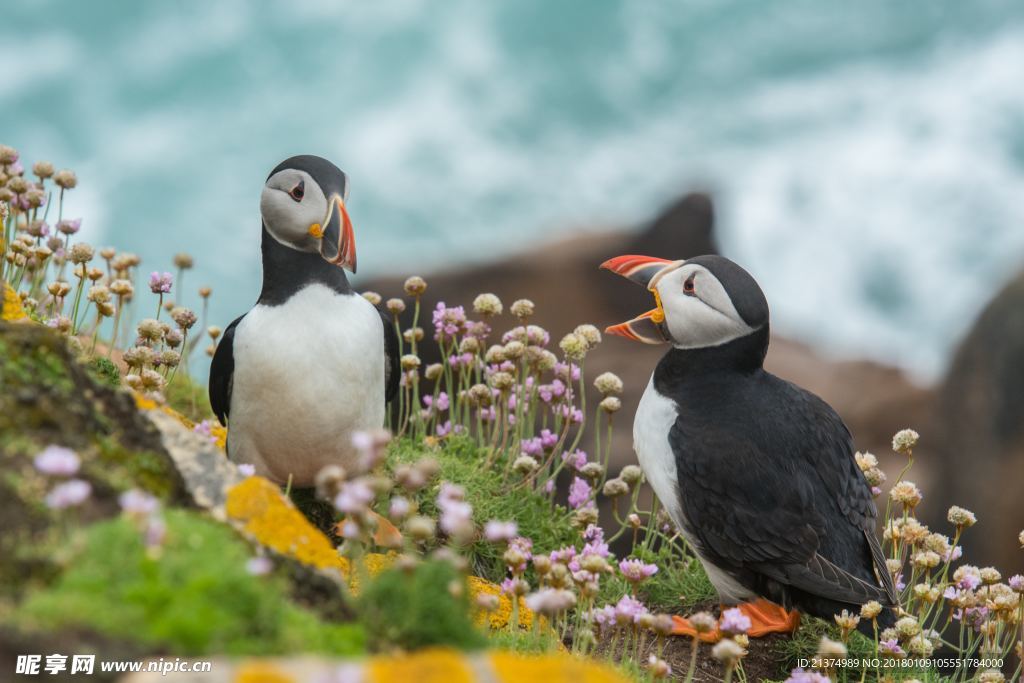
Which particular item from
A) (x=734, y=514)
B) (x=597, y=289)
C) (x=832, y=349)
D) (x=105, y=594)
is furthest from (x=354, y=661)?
(x=832, y=349)

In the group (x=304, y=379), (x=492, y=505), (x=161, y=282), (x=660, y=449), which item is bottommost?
(x=492, y=505)

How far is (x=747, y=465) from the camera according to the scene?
432cm

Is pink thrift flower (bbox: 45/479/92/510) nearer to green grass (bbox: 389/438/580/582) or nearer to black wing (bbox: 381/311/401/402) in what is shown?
black wing (bbox: 381/311/401/402)

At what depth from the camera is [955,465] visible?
10.1 metres

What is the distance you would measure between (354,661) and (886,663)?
2.78 meters

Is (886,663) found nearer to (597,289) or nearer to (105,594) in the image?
(105,594)

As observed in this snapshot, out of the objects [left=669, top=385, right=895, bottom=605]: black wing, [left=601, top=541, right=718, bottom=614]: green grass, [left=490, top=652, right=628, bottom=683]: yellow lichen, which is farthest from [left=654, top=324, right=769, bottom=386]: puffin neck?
[left=490, top=652, right=628, bottom=683]: yellow lichen

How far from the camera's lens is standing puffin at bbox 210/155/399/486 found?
13.9 feet

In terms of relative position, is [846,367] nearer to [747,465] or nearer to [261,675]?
[747,465]

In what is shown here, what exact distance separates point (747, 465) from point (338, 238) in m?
1.77

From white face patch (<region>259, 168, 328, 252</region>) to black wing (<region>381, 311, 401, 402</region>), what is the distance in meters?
0.52

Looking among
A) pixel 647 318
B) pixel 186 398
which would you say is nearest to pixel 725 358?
pixel 647 318

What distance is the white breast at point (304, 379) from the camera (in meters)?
4.23

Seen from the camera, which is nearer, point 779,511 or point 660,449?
point 779,511
